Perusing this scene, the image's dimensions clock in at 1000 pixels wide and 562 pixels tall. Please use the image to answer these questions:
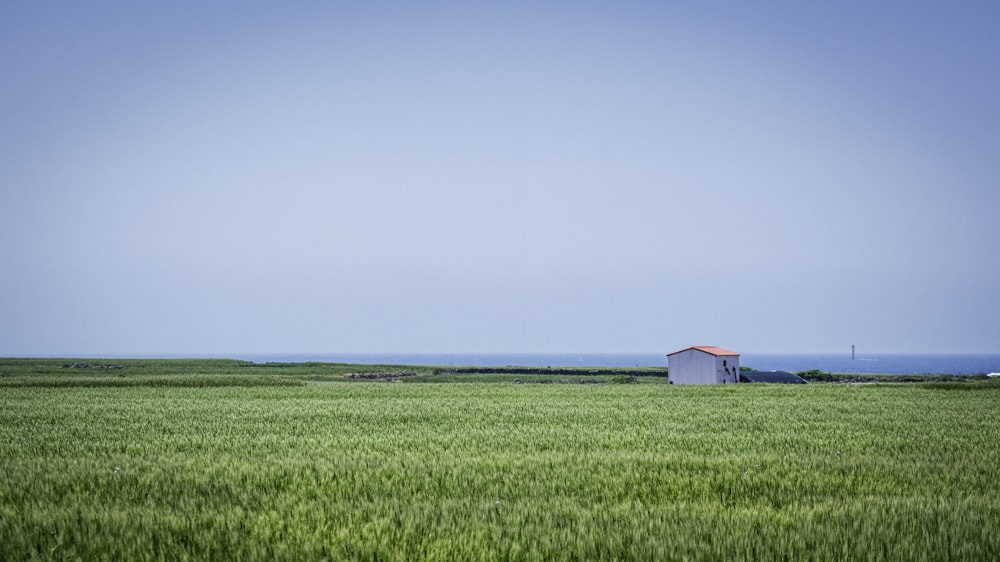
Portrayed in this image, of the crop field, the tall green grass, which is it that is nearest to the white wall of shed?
the crop field

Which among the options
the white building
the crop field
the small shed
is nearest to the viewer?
the crop field

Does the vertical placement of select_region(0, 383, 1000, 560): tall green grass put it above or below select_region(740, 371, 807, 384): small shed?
above

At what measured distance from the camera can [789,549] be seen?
21.8 ft

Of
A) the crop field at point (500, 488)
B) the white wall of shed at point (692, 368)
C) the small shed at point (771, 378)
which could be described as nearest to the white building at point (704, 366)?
the white wall of shed at point (692, 368)

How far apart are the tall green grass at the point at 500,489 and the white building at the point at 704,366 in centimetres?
3044

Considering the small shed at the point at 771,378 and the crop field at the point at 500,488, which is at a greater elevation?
the crop field at the point at 500,488

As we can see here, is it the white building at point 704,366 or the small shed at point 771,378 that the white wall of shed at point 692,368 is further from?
the small shed at point 771,378

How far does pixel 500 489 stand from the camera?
9.89 metres

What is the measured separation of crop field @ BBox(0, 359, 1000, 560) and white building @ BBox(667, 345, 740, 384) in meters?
30.3

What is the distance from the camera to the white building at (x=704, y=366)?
51.2 meters

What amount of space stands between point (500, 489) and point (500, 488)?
39 millimetres

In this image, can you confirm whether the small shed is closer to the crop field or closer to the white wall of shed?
the white wall of shed

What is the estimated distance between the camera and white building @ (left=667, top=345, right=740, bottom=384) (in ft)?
168

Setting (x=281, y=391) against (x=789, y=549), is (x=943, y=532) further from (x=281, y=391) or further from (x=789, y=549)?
(x=281, y=391)
